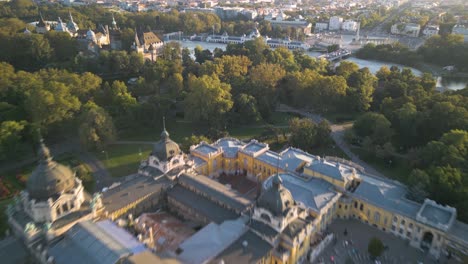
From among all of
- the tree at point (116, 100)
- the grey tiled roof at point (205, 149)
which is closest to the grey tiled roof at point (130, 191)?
the grey tiled roof at point (205, 149)

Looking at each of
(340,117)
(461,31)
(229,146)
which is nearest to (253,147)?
(229,146)

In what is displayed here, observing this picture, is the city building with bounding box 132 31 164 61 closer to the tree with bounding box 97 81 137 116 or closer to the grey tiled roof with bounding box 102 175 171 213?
the tree with bounding box 97 81 137 116

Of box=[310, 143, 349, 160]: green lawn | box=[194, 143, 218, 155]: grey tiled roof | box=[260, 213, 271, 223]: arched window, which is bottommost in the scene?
box=[310, 143, 349, 160]: green lawn

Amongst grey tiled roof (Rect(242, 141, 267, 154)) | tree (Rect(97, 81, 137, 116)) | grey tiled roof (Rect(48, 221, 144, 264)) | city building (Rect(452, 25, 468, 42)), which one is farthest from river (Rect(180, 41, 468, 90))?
grey tiled roof (Rect(48, 221, 144, 264))

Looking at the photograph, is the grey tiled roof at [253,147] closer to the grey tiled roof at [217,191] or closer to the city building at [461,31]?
the grey tiled roof at [217,191]

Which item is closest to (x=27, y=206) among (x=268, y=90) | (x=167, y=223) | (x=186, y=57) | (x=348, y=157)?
(x=167, y=223)

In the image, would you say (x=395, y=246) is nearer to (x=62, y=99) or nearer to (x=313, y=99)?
(x=313, y=99)

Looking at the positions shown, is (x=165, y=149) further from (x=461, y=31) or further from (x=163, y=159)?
(x=461, y=31)
